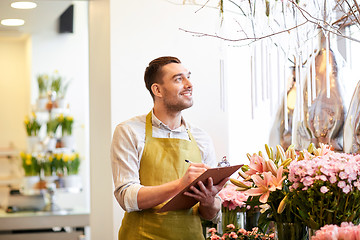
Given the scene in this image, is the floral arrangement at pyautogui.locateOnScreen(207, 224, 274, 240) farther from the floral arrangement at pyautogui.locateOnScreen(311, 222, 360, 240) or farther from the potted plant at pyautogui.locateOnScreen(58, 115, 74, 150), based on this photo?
the potted plant at pyautogui.locateOnScreen(58, 115, 74, 150)

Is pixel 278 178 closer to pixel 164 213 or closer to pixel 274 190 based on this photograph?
pixel 274 190

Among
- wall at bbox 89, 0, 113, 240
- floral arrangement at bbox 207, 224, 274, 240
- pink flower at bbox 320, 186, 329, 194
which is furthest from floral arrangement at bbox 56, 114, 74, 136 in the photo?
pink flower at bbox 320, 186, 329, 194

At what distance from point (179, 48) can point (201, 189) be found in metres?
1.22

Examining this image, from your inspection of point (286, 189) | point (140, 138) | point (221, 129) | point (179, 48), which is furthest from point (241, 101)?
point (286, 189)

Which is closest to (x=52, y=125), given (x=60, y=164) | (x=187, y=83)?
(x=60, y=164)

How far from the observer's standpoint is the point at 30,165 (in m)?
5.62

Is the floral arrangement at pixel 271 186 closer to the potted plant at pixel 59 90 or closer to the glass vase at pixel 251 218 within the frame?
the glass vase at pixel 251 218

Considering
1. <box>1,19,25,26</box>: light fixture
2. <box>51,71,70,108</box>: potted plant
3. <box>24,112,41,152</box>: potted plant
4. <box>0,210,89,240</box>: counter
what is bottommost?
<box>0,210,89,240</box>: counter

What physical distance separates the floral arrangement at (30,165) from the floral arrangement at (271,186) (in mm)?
4028

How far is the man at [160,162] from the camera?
2170mm

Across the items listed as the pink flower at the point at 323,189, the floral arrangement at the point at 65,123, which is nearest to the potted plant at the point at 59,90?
the floral arrangement at the point at 65,123

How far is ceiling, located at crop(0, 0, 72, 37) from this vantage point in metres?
4.96

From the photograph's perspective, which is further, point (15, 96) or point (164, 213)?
point (15, 96)

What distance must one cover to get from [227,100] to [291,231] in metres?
1.50
